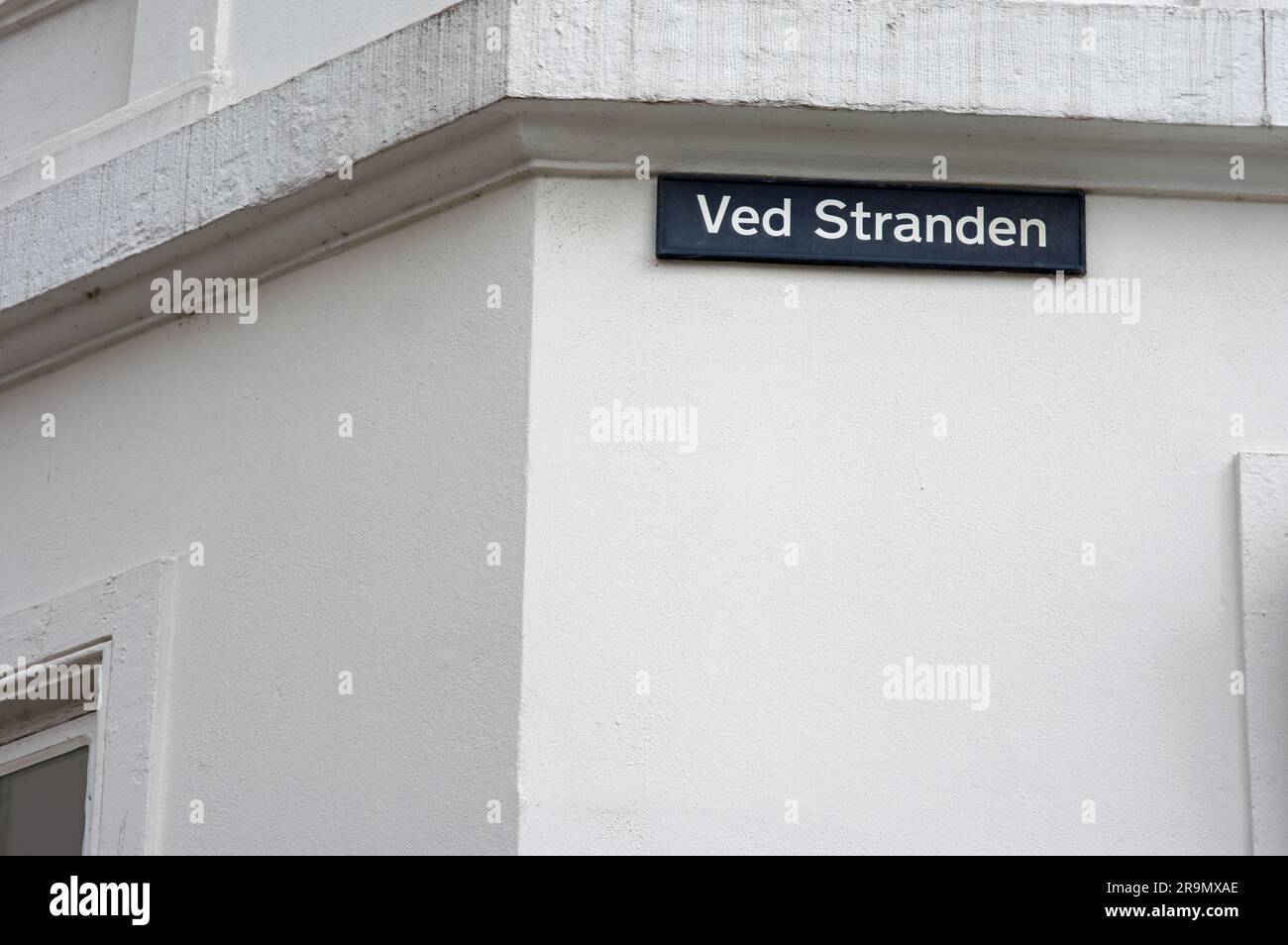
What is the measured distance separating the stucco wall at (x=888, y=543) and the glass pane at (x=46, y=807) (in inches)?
49.2

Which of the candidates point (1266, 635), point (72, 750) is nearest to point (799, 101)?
point (1266, 635)

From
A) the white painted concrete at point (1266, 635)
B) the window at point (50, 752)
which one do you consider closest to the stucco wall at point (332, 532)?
the window at point (50, 752)

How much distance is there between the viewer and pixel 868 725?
4.46 meters

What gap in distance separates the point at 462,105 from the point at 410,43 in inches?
10.5

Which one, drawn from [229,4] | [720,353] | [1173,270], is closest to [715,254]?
[720,353]

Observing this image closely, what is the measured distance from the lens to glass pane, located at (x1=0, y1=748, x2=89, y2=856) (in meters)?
5.02

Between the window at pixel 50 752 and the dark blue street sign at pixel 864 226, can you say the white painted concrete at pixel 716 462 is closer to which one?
the dark blue street sign at pixel 864 226

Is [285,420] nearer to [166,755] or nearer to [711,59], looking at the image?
[166,755]

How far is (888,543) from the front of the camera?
15.1 feet

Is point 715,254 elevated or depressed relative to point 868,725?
elevated

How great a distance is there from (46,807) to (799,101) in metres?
2.34

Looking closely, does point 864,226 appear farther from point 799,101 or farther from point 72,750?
point 72,750

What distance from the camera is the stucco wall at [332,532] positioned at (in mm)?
4535

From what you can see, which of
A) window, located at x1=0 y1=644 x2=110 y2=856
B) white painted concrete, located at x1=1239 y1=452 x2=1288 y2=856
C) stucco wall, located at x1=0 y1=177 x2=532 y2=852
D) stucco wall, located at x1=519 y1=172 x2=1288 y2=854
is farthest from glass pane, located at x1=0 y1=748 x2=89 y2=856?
white painted concrete, located at x1=1239 y1=452 x2=1288 y2=856
